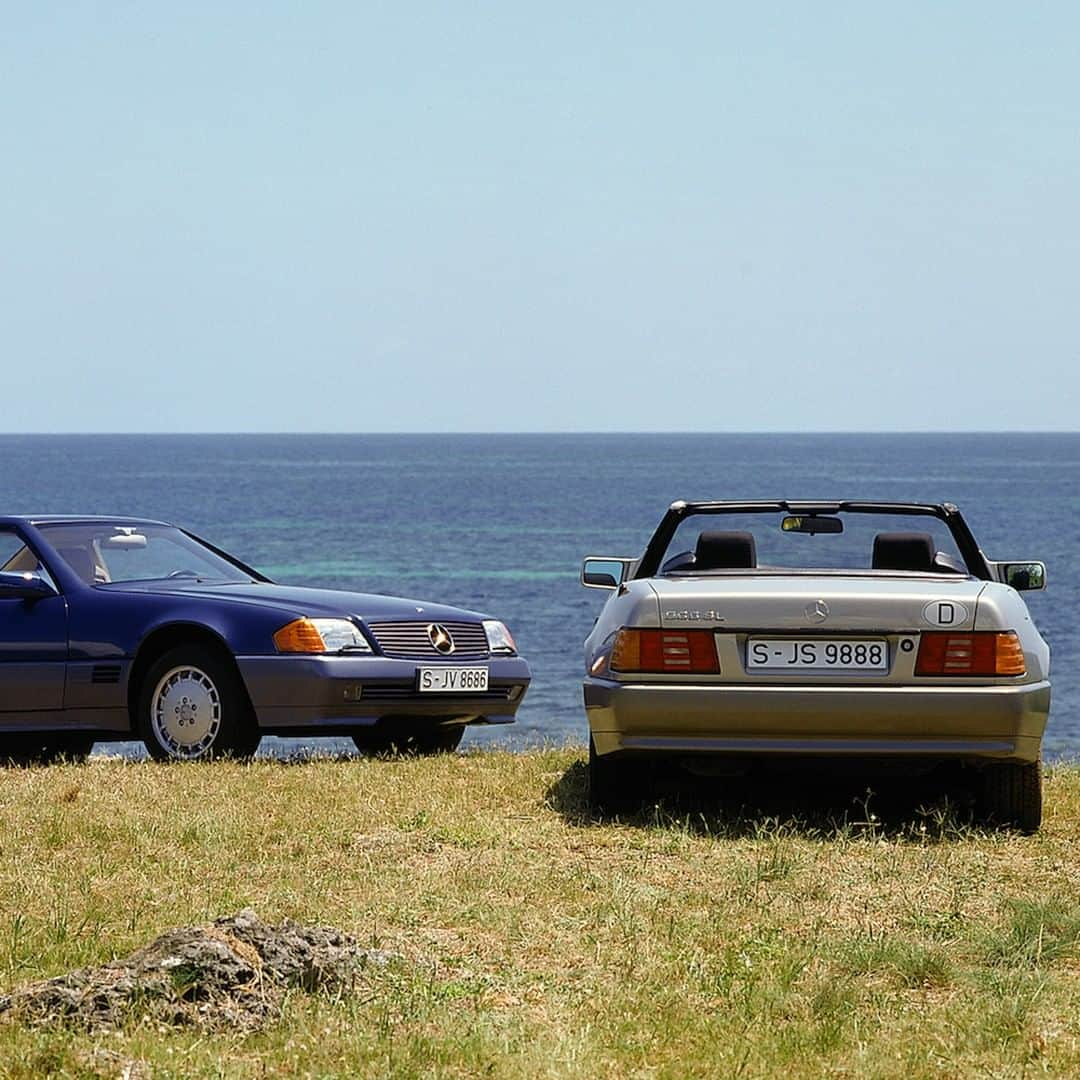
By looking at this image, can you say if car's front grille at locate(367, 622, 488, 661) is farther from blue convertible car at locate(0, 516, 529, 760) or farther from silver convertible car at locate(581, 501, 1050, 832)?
silver convertible car at locate(581, 501, 1050, 832)

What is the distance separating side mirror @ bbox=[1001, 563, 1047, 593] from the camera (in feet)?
30.2

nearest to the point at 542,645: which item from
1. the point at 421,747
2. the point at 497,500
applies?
the point at 421,747

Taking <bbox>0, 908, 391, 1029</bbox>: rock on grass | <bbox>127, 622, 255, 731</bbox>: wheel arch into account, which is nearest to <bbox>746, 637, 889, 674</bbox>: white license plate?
<bbox>0, 908, 391, 1029</bbox>: rock on grass

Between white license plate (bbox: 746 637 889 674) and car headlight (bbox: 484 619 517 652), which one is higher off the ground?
white license plate (bbox: 746 637 889 674)

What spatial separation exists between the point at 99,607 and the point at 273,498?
330 feet

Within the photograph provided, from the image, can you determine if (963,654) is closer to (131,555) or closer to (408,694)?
(408,694)

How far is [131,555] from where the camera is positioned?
12.3m

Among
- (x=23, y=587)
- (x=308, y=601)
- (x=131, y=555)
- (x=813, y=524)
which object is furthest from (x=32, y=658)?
(x=813, y=524)

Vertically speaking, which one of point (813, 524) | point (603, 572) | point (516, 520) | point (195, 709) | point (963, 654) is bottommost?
point (516, 520)

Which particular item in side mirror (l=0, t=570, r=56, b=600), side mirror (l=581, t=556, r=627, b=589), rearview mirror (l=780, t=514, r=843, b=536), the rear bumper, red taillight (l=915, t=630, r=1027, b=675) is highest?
rearview mirror (l=780, t=514, r=843, b=536)

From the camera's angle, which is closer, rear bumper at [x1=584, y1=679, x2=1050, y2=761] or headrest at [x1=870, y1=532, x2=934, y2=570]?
rear bumper at [x1=584, y1=679, x2=1050, y2=761]

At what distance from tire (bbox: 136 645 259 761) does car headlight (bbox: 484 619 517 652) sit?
5.28 feet

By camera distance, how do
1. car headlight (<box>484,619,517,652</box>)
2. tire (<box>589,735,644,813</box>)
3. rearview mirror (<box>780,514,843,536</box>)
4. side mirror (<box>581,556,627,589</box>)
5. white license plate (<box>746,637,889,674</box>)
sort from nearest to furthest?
white license plate (<box>746,637,889,674</box>)
tire (<box>589,735,644,813</box>)
rearview mirror (<box>780,514,843,536</box>)
side mirror (<box>581,556,627,589</box>)
car headlight (<box>484,619,517,652</box>)

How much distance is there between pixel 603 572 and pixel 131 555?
395 centimetres
